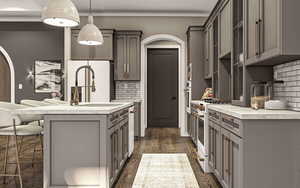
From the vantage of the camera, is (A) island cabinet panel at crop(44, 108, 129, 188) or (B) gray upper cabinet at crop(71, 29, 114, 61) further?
(B) gray upper cabinet at crop(71, 29, 114, 61)

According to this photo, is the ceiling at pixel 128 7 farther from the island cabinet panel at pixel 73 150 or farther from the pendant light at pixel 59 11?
the island cabinet panel at pixel 73 150

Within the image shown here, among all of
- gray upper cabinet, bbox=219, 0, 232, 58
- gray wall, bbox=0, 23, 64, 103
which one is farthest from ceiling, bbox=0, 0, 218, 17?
gray upper cabinet, bbox=219, 0, 232, 58

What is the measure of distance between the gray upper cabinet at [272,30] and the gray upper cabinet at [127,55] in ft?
15.3

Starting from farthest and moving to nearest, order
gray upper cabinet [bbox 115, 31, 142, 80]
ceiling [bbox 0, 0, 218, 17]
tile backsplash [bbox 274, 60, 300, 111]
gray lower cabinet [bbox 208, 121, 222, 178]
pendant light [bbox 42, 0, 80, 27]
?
1. gray upper cabinet [bbox 115, 31, 142, 80]
2. ceiling [bbox 0, 0, 218, 17]
3. gray lower cabinet [bbox 208, 121, 222, 178]
4. pendant light [bbox 42, 0, 80, 27]
5. tile backsplash [bbox 274, 60, 300, 111]

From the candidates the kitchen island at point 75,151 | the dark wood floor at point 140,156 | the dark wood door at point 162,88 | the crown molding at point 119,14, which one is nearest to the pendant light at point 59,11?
the kitchen island at point 75,151

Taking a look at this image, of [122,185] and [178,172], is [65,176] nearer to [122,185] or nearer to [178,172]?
[122,185]

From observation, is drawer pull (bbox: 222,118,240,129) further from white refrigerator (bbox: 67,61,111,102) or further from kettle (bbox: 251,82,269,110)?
white refrigerator (bbox: 67,61,111,102)

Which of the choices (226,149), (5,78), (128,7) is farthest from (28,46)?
(226,149)

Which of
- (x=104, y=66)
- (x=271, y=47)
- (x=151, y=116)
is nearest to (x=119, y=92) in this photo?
(x=104, y=66)

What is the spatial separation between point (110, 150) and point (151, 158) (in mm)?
2233

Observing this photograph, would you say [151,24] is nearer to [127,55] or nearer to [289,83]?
[127,55]

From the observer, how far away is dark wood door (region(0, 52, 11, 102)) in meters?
9.20

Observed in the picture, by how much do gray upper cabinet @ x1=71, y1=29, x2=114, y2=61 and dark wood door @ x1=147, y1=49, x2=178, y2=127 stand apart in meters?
3.08

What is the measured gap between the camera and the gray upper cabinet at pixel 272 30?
2.66 metres
